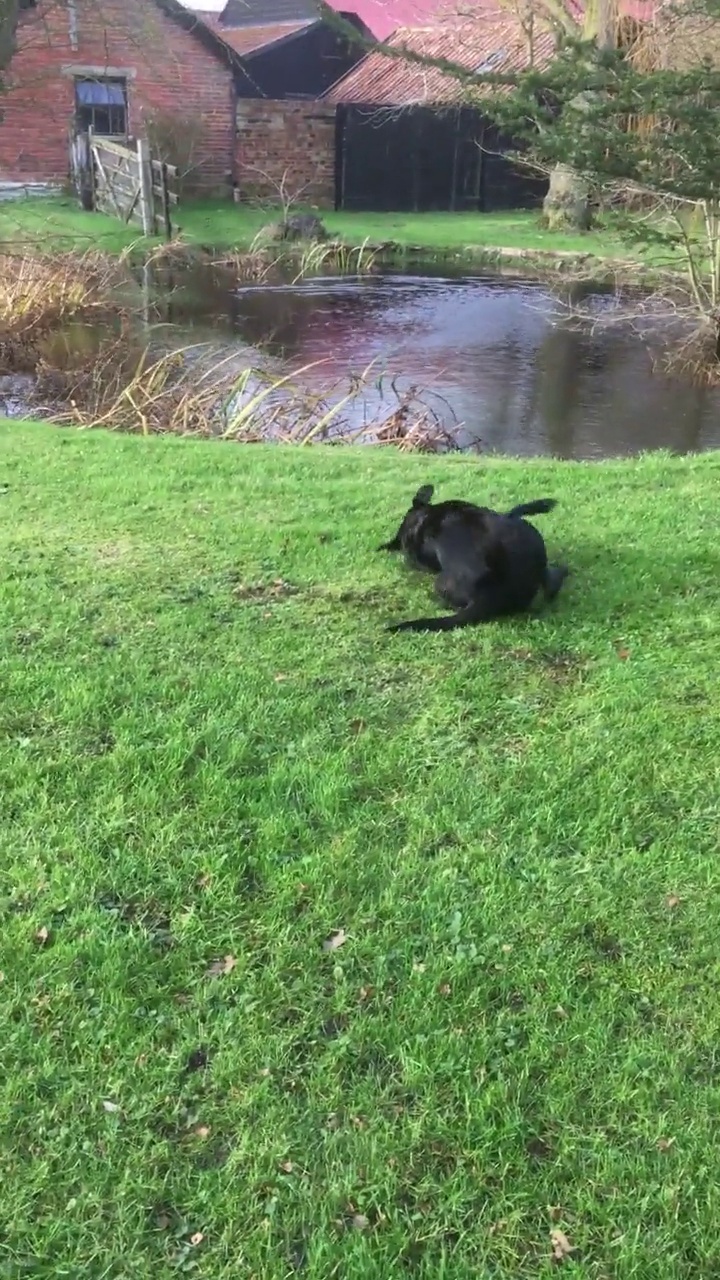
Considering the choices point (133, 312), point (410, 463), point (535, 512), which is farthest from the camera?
point (133, 312)

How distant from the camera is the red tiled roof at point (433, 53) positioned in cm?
2794

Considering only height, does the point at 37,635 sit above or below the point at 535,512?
below

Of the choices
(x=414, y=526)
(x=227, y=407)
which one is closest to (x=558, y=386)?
(x=227, y=407)

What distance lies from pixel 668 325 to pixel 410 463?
12.0 metres

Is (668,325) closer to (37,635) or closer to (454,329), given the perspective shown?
(454,329)

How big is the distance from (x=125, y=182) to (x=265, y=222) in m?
3.75

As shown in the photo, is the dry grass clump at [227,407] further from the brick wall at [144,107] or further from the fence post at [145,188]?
the brick wall at [144,107]

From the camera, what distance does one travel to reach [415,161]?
1297 inches

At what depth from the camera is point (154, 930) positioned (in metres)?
3.05

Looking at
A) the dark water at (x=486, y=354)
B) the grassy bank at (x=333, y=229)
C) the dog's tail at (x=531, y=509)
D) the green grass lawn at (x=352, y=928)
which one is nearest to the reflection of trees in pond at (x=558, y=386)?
the dark water at (x=486, y=354)

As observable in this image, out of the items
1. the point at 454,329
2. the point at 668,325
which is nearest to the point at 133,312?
the point at 454,329

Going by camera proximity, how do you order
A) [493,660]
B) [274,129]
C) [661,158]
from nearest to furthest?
[493,660] < [661,158] < [274,129]

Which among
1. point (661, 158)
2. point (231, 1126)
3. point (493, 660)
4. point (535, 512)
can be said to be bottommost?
point (231, 1126)

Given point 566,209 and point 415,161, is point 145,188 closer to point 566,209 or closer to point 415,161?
point 566,209
